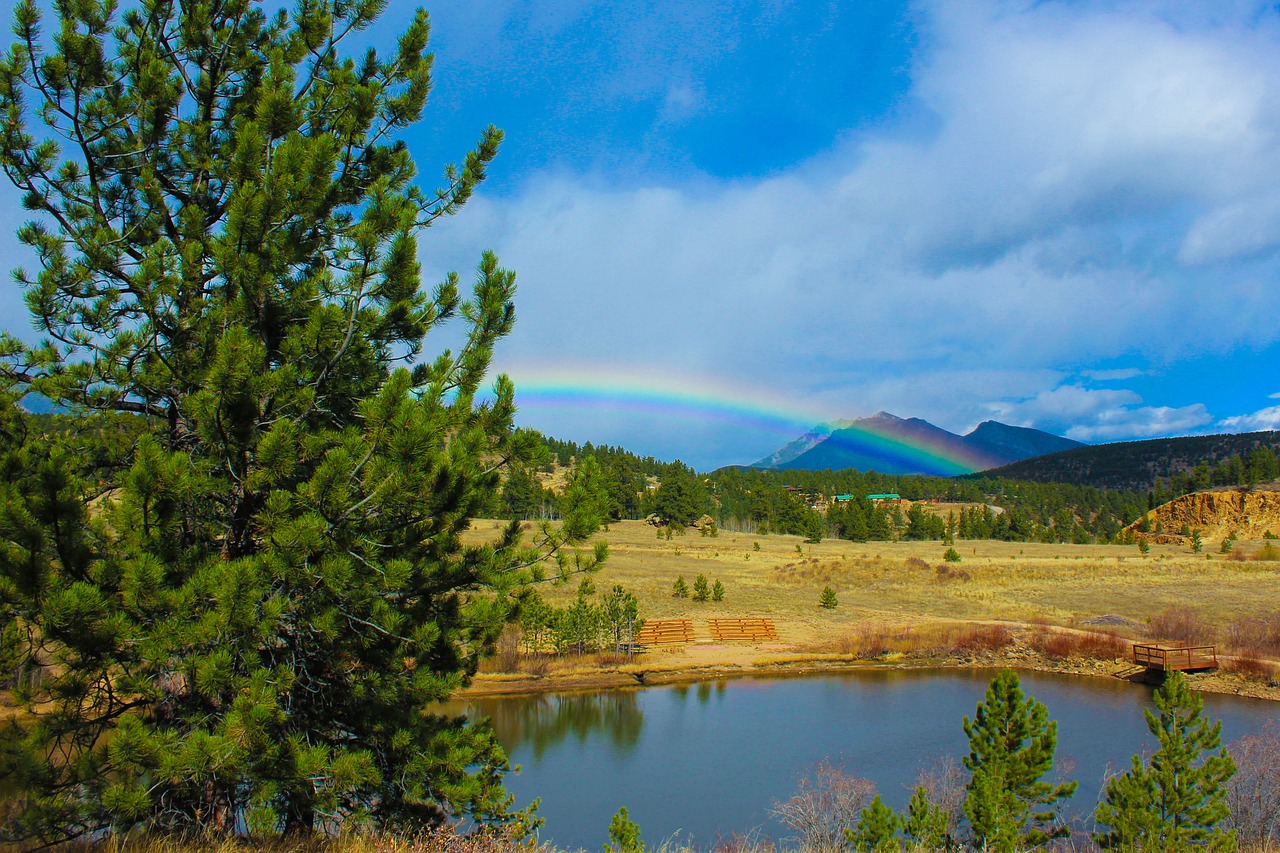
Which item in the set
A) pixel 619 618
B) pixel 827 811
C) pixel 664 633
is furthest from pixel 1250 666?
pixel 827 811

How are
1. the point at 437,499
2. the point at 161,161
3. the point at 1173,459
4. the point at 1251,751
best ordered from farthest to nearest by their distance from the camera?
1. the point at 1173,459
2. the point at 1251,751
3. the point at 161,161
4. the point at 437,499

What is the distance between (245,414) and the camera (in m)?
4.67

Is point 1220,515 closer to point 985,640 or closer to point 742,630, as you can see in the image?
point 985,640

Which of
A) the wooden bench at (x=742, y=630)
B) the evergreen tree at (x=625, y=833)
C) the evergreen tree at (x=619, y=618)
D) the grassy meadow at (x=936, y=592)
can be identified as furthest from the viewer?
the wooden bench at (x=742, y=630)

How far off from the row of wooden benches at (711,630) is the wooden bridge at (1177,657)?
12.5m

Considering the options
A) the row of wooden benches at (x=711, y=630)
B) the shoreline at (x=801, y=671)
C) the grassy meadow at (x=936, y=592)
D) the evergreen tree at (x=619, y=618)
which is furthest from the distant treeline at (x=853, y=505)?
the shoreline at (x=801, y=671)

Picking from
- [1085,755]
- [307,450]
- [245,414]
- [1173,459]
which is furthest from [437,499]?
[1173,459]

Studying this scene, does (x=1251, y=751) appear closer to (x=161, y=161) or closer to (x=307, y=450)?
(x=307, y=450)

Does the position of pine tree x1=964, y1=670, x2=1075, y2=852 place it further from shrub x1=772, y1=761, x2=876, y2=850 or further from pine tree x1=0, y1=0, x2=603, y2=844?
pine tree x1=0, y1=0, x2=603, y2=844

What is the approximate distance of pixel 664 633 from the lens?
29.2 meters

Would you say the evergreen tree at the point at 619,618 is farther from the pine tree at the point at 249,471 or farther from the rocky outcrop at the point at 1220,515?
the rocky outcrop at the point at 1220,515

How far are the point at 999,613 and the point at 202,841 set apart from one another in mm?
37323

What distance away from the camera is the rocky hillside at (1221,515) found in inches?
3054

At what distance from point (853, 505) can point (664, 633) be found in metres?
57.8
